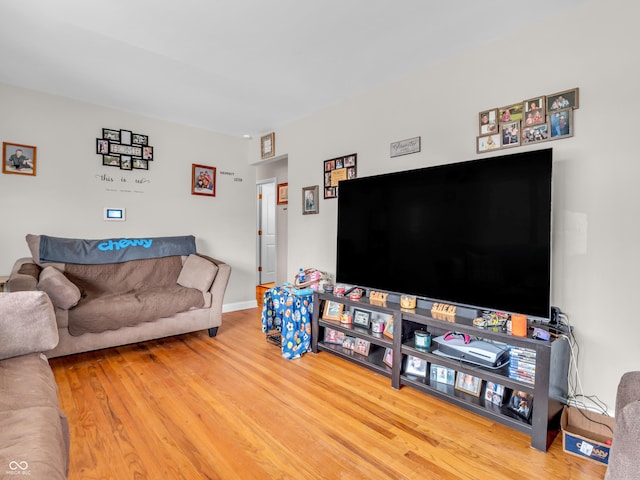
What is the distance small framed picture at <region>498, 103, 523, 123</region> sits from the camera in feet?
6.83

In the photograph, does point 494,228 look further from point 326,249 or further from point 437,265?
point 326,249

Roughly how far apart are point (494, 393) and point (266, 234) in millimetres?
4957

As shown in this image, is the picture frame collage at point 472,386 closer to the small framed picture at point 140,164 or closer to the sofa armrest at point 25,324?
the sofa armrest at point 25,324

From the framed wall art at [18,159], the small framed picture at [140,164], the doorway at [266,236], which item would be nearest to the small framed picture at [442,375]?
the small framed picture at [140,164]

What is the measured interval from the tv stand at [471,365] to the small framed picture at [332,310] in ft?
0.27

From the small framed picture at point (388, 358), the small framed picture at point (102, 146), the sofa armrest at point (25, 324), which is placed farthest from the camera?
the small framed picture at point (102, 146)

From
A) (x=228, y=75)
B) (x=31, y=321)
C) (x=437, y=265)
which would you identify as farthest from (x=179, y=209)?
(x=437, y=265)

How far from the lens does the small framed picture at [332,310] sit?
9.25 ft

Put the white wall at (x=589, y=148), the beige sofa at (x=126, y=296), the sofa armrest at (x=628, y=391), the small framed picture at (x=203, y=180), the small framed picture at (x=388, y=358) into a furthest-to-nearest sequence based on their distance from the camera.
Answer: the small framed picture at (x=203, y=180), the beige sofa at (x=126, y=296), the small framed picture at (x=388, y=358), the white wall at (x=589, y=148), the sofa armrest at (x=628, y=391)

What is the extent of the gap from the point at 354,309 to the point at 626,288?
68.7 inches

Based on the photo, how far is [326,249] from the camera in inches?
134

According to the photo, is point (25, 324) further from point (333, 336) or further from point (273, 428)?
point (333, 336)

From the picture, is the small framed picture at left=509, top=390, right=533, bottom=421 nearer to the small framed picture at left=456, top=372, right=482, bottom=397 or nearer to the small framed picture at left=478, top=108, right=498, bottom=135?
the small framed picture at left=456, top=372, right=482, bottom=397

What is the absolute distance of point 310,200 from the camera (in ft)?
11.7
